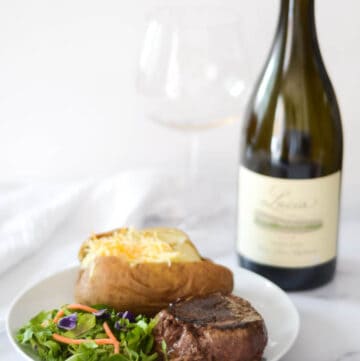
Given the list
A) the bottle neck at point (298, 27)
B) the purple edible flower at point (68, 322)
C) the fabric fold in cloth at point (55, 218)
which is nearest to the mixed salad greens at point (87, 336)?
the purple edible flower at point (68, 322)

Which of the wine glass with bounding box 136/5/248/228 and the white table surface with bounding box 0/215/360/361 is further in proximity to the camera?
the wine glass with bounding box 136/5/248/228

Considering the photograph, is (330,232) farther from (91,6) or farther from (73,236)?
(91,6)

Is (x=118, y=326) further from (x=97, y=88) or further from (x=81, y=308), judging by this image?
(x=97, y=88)

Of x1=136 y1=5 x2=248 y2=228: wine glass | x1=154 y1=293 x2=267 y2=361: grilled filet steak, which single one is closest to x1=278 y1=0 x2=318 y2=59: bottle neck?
x1=136 y1=5 x2=248 y2=228: wine glass

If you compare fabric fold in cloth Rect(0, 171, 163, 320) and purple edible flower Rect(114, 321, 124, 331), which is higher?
purple edible flower Rect(114, 321, 124, 331)

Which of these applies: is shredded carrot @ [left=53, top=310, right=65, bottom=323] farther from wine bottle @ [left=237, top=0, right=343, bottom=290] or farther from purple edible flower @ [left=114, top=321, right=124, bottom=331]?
wine bottle @ [left=237, top=0, right=343, bottom=290]

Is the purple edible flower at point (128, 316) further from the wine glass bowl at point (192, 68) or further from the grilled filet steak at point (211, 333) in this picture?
the wine glass bowl at point (192, 68)

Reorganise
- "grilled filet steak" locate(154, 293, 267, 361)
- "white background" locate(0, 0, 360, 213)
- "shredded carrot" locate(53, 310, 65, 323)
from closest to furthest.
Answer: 1. "grilled filet steak" locate(154, 293, 267, 361)
2. "shredded carrot" locate(53, 310, 65, 323)
3. "white background" locate(0, 0, 360, 213)
